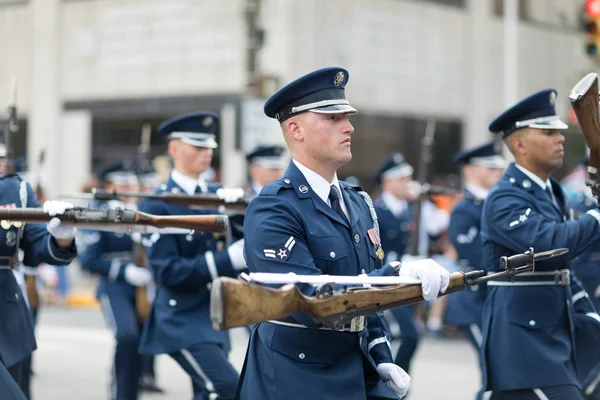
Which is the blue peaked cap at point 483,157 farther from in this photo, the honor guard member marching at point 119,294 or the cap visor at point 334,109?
the cap visor at point 334,109

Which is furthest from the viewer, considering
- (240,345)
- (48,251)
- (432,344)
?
(432,344)

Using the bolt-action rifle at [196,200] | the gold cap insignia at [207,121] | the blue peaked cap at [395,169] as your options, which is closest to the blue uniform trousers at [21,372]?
the bolt-action rifle at [196,200]

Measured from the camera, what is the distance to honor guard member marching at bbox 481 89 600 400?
234 inches

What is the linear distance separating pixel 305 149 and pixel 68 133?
2060 cm

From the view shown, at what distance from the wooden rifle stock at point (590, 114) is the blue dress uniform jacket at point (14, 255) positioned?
2580 millimetres

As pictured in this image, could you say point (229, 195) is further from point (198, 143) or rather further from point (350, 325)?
point (350, 325)

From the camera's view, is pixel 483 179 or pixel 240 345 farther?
pixel 240 345

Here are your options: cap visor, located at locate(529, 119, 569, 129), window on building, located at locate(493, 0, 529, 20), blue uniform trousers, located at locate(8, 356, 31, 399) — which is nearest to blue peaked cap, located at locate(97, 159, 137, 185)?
blue uniform trousers, located at locate(8, 356, 31, 399)

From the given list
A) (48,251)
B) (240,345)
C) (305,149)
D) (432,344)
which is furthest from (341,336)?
(432,344)

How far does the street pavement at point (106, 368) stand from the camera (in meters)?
10.8

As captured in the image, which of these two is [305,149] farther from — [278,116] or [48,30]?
[48,30]

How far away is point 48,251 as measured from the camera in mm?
6148

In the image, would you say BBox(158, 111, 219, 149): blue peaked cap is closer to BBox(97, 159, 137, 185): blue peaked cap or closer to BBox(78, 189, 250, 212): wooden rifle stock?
BBox(78, 189, 250, 212): wooden rifle stock

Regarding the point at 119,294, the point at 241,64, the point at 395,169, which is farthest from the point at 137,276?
the point at 241,64
